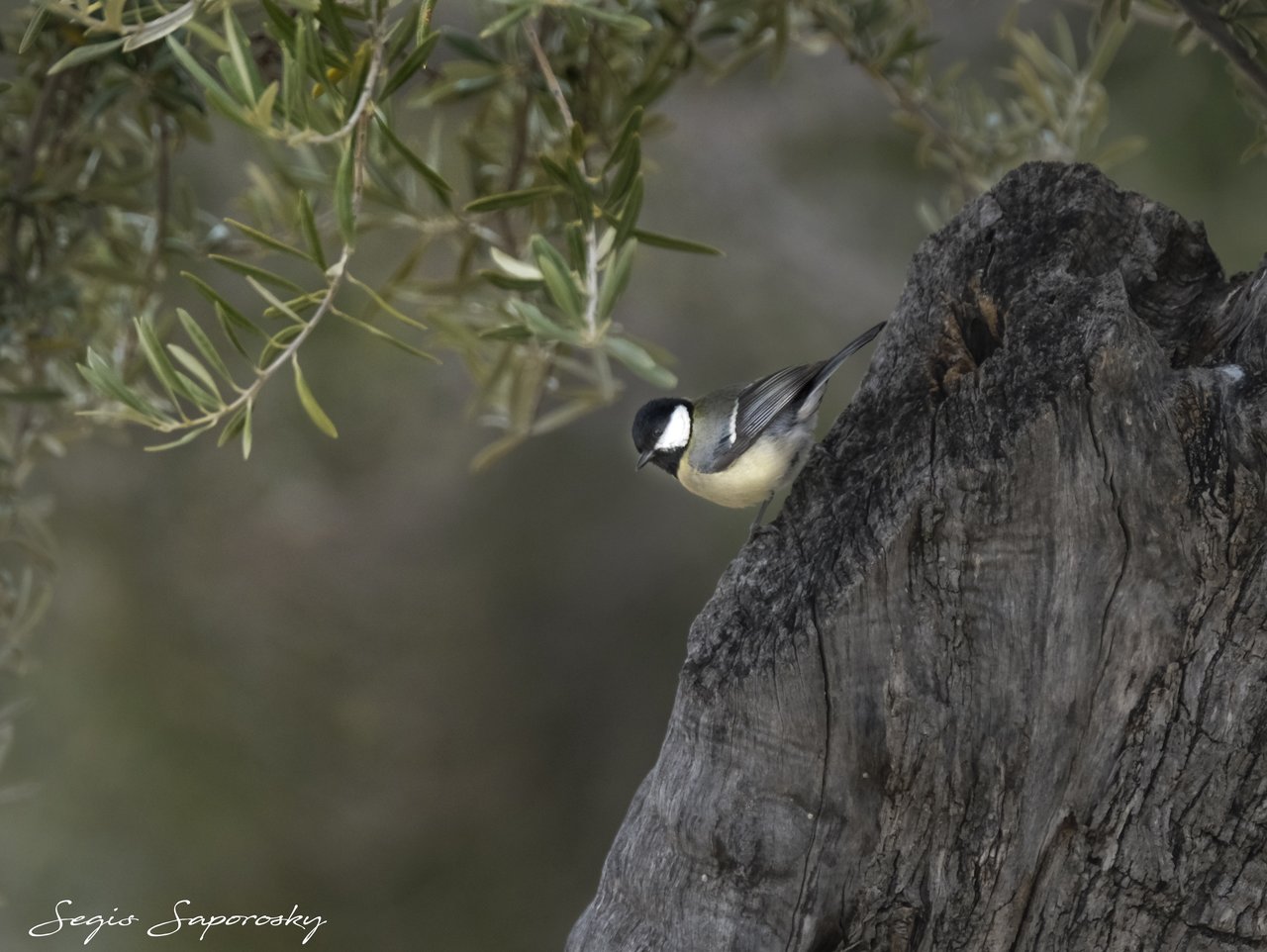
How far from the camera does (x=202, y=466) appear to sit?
2523 millimetres

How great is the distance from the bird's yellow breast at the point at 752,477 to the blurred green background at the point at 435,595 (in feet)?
3.92

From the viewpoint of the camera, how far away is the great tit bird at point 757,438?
1362mm

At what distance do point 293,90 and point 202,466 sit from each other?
6.22 ft

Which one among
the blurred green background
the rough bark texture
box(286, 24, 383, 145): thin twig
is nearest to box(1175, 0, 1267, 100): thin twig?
the rough bark texture

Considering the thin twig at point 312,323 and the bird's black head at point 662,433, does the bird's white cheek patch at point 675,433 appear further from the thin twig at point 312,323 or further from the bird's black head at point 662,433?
the thin twig at point 312,323

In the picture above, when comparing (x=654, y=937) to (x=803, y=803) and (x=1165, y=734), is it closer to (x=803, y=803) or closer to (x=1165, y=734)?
(x=803, y=803)

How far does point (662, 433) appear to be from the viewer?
5.06ft

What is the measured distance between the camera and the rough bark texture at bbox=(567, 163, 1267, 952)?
79 cm

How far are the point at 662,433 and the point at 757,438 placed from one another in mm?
208

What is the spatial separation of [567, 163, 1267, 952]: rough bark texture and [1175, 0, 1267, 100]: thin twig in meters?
0.25

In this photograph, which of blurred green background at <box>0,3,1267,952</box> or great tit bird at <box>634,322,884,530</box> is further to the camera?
blurred green background at <box>0,3,1267,952</box>

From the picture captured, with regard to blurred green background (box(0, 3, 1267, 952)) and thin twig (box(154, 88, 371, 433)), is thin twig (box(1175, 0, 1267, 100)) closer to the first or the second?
thin twig (box(154, 88, 371, 433))

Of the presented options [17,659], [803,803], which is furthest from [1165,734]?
[17,659]

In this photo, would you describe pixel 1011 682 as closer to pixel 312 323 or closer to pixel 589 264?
pixel 589 264
